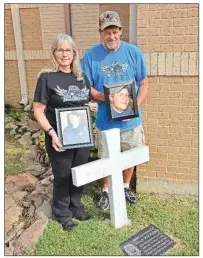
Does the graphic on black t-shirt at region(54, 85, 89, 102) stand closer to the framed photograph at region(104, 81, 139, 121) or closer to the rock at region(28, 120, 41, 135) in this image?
the framed photograph at region(104, 81, 139, 121)

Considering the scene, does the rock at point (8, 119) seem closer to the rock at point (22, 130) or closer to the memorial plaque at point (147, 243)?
the rock at point (22, 130)

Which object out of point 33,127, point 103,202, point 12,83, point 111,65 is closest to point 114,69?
point 111,65

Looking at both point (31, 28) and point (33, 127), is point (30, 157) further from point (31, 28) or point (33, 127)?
point (31, 28)

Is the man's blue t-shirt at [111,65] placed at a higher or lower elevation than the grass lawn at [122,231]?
higher

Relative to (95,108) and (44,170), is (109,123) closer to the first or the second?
(95,108)

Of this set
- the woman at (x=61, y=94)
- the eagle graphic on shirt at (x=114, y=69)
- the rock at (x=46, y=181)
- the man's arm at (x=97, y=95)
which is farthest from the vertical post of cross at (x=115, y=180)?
the rock at (x=46, y=181)

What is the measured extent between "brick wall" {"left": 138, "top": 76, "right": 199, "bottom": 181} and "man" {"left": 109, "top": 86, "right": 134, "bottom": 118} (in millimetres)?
664

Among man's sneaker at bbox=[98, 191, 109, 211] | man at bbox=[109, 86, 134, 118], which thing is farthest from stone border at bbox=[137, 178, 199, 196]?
man at bbox=[109, 86, 134, 118]

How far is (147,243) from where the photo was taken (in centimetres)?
294

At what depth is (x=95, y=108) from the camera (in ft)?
9.37

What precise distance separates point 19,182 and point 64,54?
2.21 m

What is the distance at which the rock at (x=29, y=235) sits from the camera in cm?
292

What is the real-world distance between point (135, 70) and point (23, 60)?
4885 mm

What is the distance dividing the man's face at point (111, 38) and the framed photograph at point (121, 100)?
38 centimetres
